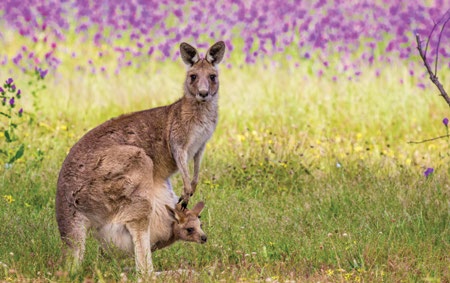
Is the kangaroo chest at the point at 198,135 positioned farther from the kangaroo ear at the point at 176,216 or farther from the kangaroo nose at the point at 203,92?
the kangaroo ear at the point at 176,216

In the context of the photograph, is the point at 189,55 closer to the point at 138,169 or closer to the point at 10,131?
the point at 138,169

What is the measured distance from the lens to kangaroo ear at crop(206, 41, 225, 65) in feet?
21.6

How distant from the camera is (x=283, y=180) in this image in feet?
26.6

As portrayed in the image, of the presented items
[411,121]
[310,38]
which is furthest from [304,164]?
[310,38]

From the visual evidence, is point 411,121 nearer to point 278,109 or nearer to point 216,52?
point 278,109

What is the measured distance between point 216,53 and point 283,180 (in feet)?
6.19

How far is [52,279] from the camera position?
5.56m

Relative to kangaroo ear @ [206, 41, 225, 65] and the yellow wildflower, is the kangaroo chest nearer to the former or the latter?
kangaroo ear @ [206, 41, 225, 65]

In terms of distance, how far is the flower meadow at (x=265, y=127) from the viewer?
617 cm

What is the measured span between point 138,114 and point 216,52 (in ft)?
2.45

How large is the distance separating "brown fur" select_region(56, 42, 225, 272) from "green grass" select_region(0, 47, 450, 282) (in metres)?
0.25

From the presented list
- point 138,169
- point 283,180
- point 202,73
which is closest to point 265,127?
point 283,180

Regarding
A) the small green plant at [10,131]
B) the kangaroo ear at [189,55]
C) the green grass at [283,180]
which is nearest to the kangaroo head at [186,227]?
the green grass at [283,180]

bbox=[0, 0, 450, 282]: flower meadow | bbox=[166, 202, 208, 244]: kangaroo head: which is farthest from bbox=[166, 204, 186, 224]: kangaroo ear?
bbox=[0, 0, 450, 282]: flower meadow
